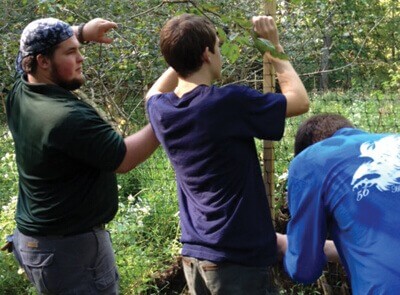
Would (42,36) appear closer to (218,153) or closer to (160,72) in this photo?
(218,153)

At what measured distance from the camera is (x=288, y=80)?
2.16m

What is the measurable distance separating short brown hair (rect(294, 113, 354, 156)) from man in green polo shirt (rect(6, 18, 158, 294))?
0.60 m

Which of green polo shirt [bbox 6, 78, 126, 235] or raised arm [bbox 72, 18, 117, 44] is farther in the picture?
raised arm [bbox 72, 18, 117, 44]

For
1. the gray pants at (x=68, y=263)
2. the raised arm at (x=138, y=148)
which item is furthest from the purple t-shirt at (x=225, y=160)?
the gray pants at (x=68, y=263)

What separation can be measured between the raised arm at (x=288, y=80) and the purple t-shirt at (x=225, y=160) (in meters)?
0.07

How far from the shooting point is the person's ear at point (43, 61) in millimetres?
2188

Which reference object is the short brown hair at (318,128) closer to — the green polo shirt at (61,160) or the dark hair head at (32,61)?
the green polo shirt at (61,160)

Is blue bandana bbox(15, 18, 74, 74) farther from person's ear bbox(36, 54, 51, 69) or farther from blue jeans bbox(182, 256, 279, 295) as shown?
blue jeans bbox(182, 256, 279, 295)

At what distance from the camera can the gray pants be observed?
7.30 ft

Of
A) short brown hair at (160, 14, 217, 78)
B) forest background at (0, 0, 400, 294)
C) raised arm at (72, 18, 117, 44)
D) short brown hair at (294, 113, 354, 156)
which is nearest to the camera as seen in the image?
short brown hair at (160, 14, 217, 78)

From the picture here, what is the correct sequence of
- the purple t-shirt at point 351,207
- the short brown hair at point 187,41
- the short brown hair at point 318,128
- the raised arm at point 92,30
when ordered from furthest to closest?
the raised arm at point 92,30 → the short brown hair at point 318,128 → the short brown hair at point 187,41 → the purple t-shirt at point 351,207

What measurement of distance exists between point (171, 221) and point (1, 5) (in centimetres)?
373

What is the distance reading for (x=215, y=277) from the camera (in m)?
2.05

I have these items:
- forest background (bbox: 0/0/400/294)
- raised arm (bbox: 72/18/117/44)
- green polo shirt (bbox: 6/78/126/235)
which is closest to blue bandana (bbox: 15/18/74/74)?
green polo shirt (bbox: 6/78/126/235)
